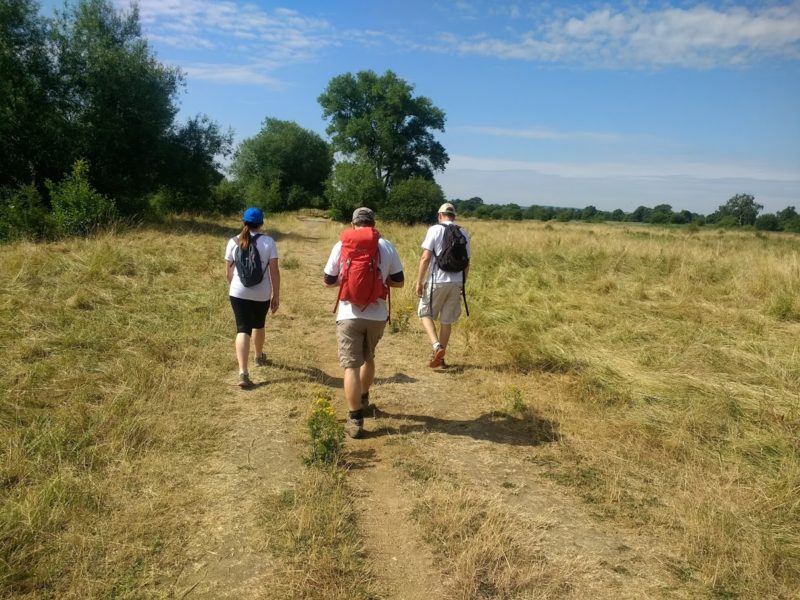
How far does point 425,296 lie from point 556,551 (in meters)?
3.88

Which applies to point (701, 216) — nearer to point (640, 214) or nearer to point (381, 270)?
point (640, 214)

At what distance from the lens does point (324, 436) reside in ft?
13.4

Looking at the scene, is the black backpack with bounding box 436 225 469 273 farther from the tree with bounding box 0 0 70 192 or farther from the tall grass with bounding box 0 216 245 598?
the tree with bounding box 0 0 70 192

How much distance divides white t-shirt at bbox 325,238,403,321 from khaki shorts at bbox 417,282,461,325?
184 cm

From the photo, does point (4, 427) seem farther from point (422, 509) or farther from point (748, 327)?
point (748, 327)

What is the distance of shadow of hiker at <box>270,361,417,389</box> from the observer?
5894 mm

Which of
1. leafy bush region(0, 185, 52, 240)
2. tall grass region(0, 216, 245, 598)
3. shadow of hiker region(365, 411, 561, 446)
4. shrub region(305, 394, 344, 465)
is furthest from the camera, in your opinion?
leafy bush region(0, 185, 52, 240)

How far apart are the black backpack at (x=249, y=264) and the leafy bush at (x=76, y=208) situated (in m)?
9.68

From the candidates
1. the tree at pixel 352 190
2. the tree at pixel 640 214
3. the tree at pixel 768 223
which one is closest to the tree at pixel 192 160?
the tree at pixel 352 190

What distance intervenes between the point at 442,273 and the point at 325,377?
6.26 ft

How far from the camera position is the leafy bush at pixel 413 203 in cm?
3027

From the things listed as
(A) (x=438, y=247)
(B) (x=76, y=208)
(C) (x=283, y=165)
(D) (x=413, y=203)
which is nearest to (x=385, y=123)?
(C) (x=283, y=165)

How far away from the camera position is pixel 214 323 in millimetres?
7473

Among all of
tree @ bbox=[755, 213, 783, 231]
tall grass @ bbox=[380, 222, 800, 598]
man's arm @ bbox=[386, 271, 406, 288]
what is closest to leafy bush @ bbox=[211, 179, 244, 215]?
tall grass @ bbox=[380, 222, 800, 598]
